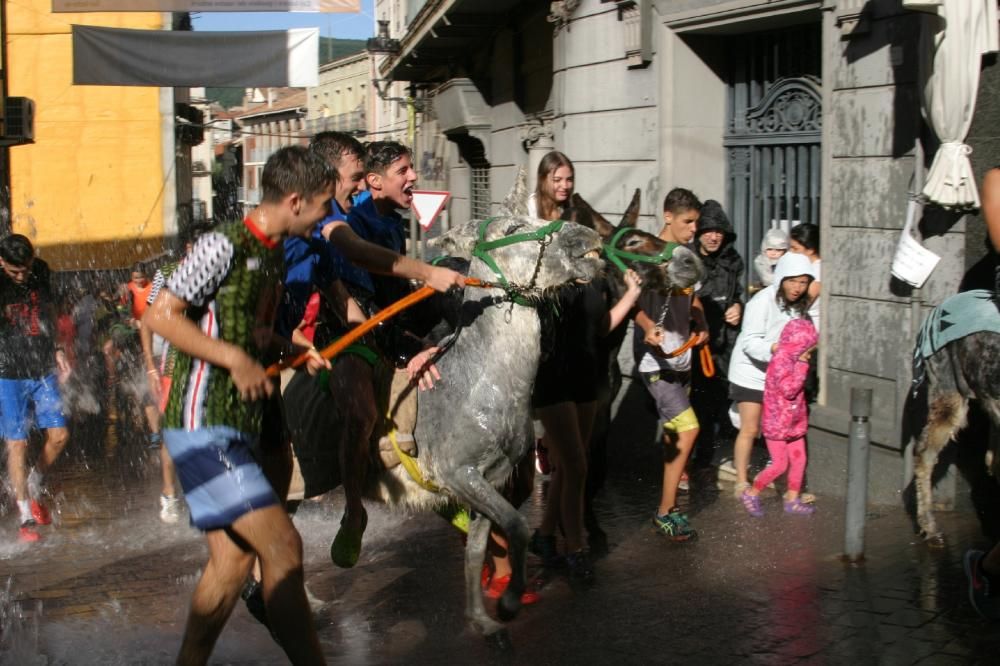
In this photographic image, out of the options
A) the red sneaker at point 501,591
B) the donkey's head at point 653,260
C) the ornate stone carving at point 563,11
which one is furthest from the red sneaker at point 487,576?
the ornate stone carving at point 563,11

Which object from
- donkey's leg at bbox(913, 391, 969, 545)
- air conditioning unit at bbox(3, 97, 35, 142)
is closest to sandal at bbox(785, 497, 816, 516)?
donkey's leg at bbox(913, 391, 969, 545)

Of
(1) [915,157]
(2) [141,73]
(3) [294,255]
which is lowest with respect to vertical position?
(3) [294,255]

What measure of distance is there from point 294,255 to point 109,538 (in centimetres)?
339

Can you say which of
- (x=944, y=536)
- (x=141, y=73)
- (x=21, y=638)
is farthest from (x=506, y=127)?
(x=21, y=638)

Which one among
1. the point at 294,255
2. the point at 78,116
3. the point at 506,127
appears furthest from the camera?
the point at 78,116

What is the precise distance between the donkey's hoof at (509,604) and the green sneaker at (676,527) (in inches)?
89.1

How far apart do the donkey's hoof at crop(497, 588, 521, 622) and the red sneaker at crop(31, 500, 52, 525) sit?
4.16 metres

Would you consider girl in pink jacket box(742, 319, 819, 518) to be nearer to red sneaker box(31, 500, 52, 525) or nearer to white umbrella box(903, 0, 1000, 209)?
white umbrella box(903, 0, 1000, 209)

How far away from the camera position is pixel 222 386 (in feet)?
15.6

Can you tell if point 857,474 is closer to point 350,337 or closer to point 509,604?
point 509,604

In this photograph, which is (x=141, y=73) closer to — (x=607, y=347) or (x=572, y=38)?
(x=572, y=38)

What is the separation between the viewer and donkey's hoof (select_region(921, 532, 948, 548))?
7453mm

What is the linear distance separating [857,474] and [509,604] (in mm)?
2420

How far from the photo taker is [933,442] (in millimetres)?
7422
